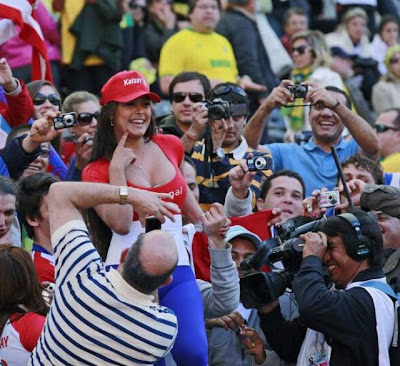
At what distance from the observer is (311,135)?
9.43 m

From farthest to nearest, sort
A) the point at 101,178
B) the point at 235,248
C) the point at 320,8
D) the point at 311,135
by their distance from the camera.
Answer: the point at 320,8
the point at 311,135
the point at 235,248
the point at 101,178

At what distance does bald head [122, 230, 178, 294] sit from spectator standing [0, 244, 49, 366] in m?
0.79

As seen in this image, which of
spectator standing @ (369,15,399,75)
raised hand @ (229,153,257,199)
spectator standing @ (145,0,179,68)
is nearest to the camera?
raised hand @ (229,153,257,199)

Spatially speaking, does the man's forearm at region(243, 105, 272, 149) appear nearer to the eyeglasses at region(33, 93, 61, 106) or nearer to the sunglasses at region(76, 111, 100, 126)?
the sunglasses at region(76, 111, 100, 126)

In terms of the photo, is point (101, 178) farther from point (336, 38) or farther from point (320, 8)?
point (320, 8)

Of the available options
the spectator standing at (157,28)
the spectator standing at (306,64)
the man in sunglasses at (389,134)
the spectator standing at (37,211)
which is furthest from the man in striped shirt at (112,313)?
the spectator standing at (157,28)

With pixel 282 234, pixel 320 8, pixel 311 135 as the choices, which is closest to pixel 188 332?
pixel 282 234

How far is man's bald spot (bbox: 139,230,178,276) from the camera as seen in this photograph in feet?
16.9

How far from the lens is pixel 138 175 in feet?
20.5

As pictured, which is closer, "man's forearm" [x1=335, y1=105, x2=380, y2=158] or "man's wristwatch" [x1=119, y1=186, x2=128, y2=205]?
"man's wristwatch" [x1=119, y1=186, x2=128, y2=205]

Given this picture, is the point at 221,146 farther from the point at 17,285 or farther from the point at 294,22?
the point at 294,22

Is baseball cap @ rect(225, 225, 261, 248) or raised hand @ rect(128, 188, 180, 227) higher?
raised hand @ rect(128, 188, 180, 227)

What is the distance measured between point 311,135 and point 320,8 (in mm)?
6670

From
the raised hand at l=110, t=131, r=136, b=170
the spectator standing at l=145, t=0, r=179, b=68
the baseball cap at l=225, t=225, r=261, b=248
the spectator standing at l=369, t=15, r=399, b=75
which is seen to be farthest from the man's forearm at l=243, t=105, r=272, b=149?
the spectator standing at l=369, t=15, r=399, b=75
